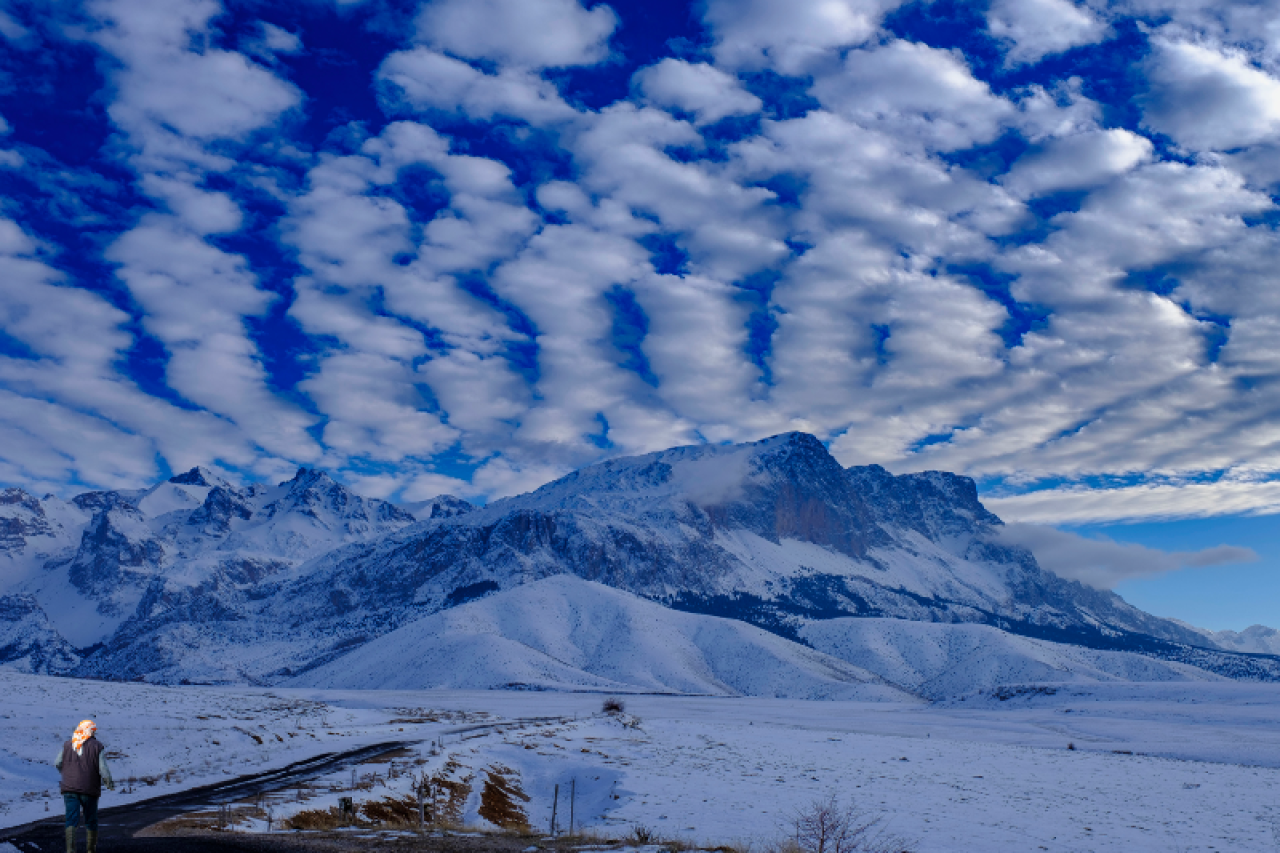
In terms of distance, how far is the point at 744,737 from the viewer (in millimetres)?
62094

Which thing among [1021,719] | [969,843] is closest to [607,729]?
[969,843]

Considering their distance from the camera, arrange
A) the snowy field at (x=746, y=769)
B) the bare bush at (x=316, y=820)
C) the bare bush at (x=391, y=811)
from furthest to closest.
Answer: the bare bush at (x=391, y=811) < the snowy field at (x=746, y=769) < the bare bush at (x=316, y=820)

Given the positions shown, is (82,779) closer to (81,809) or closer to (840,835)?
(81,809)

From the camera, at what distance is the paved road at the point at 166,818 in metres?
17.0

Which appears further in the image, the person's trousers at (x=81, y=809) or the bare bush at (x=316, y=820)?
the bare bush at (x=316, y=820)

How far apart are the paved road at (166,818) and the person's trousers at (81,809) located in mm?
1128

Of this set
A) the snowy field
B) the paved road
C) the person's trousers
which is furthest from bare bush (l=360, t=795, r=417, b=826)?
the person's trousers

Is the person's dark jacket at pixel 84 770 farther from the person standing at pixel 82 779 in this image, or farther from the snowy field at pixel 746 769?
the snowy field at pixel 746 769

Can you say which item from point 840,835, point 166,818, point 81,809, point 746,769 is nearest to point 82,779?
point 81,809

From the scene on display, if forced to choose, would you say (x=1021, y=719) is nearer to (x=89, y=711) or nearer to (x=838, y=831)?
(x=838, y=831)

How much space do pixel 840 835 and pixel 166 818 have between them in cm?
1946

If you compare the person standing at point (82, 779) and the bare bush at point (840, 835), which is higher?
the person standing at point (82, 779)

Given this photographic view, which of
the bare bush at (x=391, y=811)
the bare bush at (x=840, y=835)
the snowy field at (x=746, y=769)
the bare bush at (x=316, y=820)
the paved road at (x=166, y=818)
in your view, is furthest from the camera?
the bare bush at (x=391, y=811)

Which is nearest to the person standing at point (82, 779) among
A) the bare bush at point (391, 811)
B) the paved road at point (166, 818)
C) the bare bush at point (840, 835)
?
the paved road at point (166, 818)
